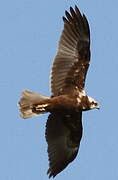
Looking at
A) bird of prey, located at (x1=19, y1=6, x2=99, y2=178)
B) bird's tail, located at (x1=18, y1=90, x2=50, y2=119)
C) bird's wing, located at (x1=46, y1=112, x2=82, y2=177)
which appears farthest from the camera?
bird's wing, located at (x1=46, y1=112, x2=82, y2=177)

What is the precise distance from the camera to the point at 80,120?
1511cm

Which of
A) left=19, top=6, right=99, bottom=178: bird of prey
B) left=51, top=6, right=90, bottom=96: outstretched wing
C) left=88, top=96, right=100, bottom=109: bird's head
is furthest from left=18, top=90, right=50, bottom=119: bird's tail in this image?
left=88, top=96, right=100, bottom=109: bird's head

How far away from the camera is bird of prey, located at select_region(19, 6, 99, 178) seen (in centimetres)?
1477

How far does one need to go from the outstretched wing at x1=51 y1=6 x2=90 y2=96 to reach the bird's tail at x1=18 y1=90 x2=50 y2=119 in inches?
14.0

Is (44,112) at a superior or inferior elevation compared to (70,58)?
inferior

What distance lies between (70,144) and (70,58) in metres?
1.61

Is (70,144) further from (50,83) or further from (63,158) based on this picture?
(50,83)

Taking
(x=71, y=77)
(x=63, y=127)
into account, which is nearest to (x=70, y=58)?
(x=71, y=77)

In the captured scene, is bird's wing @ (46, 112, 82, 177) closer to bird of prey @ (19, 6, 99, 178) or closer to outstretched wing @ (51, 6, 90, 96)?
bird of prey @ (19, 6, 99, 178)

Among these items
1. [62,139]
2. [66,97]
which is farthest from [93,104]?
[62,139]

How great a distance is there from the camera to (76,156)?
1542 cm

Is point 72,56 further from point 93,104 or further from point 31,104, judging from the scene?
point 31,104

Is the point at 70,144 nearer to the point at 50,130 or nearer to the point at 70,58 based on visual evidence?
the point at 50,130

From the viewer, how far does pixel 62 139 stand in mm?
15578
